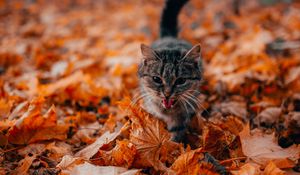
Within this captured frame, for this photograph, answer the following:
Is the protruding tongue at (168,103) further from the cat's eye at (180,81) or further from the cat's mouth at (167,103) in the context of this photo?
the cat's eye at (180,81)

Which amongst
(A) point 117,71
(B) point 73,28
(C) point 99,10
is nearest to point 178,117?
(A) point 117,71

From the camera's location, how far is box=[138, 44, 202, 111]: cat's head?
217cm

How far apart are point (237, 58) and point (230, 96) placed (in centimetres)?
77

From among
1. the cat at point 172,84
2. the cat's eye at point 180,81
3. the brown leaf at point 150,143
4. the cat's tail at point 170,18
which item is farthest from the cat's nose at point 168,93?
the cat's tail at point 170,18

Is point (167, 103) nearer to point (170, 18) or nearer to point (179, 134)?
point (179, 134)

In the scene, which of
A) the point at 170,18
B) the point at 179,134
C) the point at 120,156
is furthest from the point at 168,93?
the point at 170,18

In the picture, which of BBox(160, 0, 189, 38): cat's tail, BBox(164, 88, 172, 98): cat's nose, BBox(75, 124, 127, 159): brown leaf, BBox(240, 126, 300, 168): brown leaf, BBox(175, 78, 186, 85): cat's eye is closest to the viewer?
BBox(240, 126, 300, 168): brown leaf

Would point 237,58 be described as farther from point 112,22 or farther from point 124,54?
point 112,22

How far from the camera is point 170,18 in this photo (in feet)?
10.6

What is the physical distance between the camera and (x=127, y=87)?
10.2 ft

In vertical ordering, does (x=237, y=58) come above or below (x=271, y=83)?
above

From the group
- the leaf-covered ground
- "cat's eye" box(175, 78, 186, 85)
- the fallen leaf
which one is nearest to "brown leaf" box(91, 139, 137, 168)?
the leaf-covered ground

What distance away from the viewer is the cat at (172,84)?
2171 millimetres

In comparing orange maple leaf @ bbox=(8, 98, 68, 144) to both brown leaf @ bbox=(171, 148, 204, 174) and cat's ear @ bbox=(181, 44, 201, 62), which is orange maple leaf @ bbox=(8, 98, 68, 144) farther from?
Answer: cat's ear @ bbox=(181, 44, 201, 62)
